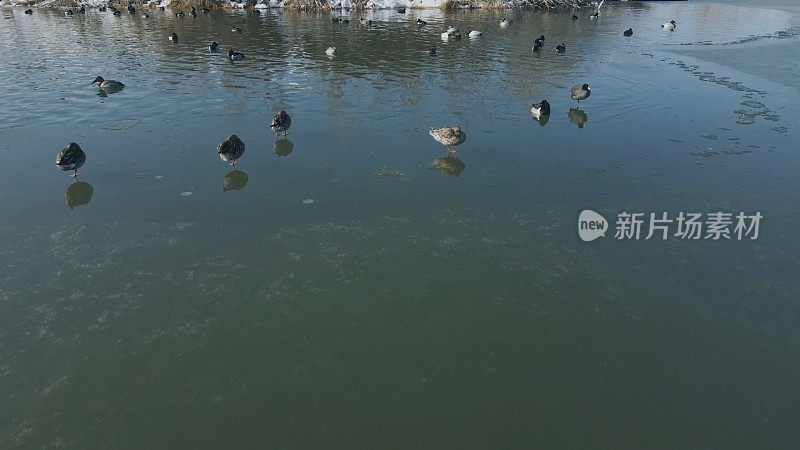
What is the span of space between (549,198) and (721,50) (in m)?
35.4

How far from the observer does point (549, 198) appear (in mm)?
16516

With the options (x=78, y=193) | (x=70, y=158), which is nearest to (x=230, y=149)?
(x=78, y=193)

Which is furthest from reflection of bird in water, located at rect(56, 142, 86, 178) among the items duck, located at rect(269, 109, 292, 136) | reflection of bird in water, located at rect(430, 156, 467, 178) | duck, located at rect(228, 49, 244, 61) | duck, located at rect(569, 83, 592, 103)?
duck, located at rect(569, 83, 592, 103)

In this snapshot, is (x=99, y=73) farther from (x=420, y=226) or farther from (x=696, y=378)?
(x=696, y=378)

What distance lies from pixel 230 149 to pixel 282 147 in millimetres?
3197

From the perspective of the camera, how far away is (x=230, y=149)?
58.6 feet

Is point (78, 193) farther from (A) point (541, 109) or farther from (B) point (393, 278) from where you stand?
(A) point (541, 109)

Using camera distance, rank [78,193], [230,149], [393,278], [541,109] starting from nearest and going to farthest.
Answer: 1. [393,278]
2. [78,193]
3. [230,149]
4. [541,109]

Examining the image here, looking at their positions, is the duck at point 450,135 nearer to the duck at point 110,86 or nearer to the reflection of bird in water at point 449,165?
the reflection of bird in water at point 449,165

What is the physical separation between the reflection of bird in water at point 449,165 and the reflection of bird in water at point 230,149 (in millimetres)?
7707

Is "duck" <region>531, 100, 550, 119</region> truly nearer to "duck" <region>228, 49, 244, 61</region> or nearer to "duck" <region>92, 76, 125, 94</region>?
"duck" <region>92, 76, 125, 94</region>

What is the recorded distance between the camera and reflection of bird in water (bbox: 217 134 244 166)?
17.8m

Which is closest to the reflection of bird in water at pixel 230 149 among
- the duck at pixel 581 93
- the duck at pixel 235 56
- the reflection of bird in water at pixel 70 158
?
the reflection of bird in water at pixel 70 158

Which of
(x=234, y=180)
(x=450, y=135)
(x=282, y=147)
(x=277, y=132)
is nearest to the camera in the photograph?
(x=234, y=180)
